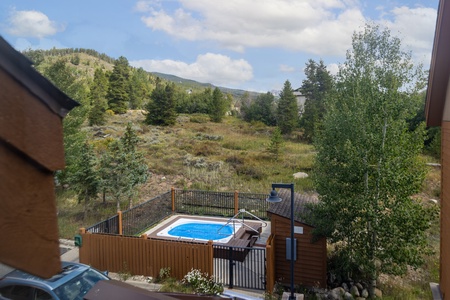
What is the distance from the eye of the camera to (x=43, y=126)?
74 cm

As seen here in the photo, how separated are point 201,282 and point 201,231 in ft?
15.6

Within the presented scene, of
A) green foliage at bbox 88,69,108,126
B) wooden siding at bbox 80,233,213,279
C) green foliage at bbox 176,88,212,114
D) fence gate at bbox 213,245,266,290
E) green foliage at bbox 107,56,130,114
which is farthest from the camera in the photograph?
green foliage at bbox 176,88,212,114

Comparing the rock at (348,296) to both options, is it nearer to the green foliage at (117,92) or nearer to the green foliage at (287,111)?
the green foliage at (287,111)

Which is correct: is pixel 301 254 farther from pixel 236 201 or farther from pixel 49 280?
pixel 49 280

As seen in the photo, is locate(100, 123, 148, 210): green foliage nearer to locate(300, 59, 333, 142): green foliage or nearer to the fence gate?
the fence gate

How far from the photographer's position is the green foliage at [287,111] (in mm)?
33812

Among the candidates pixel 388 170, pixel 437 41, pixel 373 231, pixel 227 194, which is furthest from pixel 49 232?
pixel 227 194

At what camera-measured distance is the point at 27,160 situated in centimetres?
72

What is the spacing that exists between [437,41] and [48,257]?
5.89 metres

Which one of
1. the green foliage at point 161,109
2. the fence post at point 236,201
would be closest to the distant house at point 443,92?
the fence post at point 236,201

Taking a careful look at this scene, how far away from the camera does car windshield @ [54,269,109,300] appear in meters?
5.88

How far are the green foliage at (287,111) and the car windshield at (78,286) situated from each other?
28992mm

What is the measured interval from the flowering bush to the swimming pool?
329cm

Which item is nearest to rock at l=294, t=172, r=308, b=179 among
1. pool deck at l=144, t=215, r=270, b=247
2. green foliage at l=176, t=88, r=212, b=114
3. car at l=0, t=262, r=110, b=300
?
pool deck at l=144, t=215, r=270, b=247
